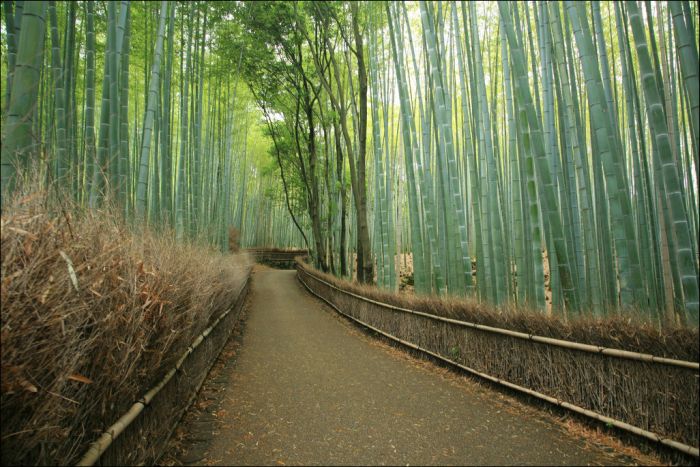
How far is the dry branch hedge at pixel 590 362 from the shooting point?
202 centimetres

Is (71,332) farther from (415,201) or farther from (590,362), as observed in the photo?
(415,201)

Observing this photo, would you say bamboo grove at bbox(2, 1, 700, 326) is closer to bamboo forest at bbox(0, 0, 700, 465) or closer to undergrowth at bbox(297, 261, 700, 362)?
bamboo forest at bbox(0, 0, 700, 465)

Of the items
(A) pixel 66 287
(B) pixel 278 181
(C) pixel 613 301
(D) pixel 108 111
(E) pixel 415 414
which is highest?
(B) pixel 278 181

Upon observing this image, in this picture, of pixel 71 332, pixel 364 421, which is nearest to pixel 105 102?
pixel 71 332

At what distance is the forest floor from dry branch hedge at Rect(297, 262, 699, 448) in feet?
0.61

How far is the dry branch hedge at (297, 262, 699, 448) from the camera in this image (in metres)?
2.02

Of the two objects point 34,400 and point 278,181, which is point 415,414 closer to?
point 34,400

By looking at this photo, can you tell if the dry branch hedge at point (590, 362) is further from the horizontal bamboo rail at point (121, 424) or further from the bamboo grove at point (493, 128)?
the horizontal bamboo rail at point (121, 424)

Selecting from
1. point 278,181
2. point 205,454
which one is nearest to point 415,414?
point 205,454

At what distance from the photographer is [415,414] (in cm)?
288

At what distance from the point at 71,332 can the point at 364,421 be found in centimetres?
191

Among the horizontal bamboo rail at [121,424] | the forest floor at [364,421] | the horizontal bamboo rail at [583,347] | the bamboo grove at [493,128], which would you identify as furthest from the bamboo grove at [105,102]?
the horizontal bamboo rail at [583,347]

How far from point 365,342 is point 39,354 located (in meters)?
4.62

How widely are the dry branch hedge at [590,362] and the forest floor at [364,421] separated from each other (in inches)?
7.3
